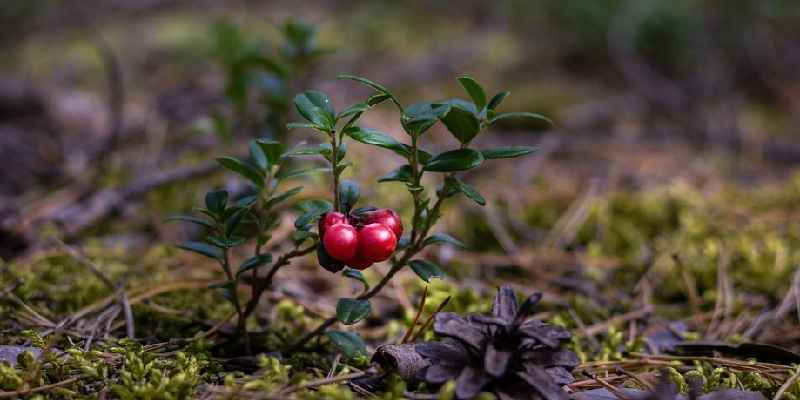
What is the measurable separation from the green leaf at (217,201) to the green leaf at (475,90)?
67 cm

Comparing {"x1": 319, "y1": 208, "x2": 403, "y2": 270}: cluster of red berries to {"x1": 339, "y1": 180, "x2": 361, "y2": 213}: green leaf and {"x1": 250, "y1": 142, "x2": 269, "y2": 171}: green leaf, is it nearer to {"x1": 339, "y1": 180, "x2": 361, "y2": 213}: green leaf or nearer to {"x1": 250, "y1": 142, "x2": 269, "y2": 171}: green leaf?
{"x1": 339, "y1": 180, "x2": 361, "y2": 213}: green leaf

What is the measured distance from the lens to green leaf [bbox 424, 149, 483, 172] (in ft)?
5.10

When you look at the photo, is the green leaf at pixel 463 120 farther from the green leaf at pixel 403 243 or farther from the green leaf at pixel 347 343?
the green leaf at pixel 347 343

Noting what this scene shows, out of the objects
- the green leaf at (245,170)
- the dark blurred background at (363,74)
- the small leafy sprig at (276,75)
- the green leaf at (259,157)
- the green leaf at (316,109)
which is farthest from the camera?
the dark blurred background at (363,74)

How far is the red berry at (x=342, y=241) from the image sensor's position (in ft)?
4.73

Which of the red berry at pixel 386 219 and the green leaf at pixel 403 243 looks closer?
the red berry at pixel 386 219

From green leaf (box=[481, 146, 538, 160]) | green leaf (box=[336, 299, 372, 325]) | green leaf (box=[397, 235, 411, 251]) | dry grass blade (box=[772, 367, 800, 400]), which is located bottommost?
dry grass blade (box=[772, 367, 800, 400])

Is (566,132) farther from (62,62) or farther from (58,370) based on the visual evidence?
(62,62)

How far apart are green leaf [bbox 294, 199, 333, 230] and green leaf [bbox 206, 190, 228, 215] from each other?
0.20 m

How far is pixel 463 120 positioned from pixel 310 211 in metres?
0.44

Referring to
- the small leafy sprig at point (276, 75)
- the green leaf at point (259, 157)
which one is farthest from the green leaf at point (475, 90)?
the small leafy sprig at point (276, 75)

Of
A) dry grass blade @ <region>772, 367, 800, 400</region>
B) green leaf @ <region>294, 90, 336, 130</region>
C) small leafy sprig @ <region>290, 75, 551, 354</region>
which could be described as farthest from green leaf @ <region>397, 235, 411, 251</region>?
dry grass blade @ <region>772, 367, 800, 400</region>

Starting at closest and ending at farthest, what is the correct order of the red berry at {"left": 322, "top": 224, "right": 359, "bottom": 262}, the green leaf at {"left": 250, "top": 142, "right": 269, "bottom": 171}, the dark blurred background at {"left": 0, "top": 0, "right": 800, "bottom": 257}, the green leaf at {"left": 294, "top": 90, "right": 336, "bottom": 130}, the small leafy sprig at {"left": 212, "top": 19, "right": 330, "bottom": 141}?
1. the red berry at {"left": 322, "top": 224, "right": 359, "bottom": 262}
2. the green leaf at {"left": 294, "top": 90, "right": 336, "bottom": 130}
3. the green leaf at {"left": 250, "top": 142, "right": 269, "bottom": 171}
4. the small leafy sprig at {"left": 212, "top": 19, "right": 330, "bottom": 141}
5. the dark blurred background at {"left": 0, "top": 0, "right": 800, "bottom": 257}

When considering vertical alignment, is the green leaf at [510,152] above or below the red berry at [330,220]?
above
